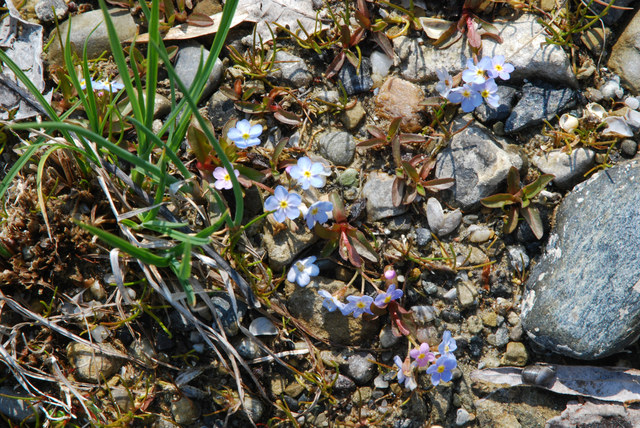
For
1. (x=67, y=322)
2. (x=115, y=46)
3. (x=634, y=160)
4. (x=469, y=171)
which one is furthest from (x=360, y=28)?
(x=67, y=322)

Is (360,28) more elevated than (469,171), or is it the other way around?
(360,28)

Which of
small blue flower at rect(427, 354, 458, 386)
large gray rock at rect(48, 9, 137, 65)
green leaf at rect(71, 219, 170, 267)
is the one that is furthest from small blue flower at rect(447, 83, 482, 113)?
large gray rock at rect(48, 9, 137, 65)

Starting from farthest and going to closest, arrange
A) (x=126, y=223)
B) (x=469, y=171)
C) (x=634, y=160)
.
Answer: (x=469, y=171) → (x=634, y=160) → (x=126, y=223)

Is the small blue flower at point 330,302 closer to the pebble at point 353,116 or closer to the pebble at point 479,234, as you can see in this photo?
the pebble at point 479,234

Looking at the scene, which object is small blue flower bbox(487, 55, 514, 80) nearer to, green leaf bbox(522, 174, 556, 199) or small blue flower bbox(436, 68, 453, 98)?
small blue flower bbox(436, 68, 453, 98)

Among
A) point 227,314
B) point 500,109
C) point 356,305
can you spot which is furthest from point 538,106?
point 227,314

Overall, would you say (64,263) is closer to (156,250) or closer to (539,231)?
(156,250)

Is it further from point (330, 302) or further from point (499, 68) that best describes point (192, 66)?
point (499, 68)

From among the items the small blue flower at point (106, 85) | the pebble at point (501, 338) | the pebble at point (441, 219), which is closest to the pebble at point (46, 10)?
the small blue flower at point (106, 85)
